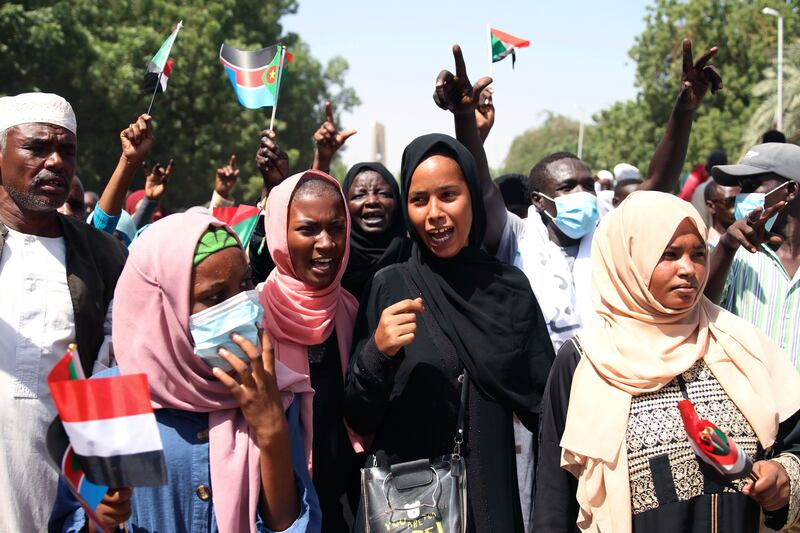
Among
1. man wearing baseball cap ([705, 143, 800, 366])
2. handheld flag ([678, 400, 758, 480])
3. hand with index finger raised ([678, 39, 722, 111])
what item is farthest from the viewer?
hand with index finger raised ([678, 39, 722, 111])

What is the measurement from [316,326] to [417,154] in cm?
77

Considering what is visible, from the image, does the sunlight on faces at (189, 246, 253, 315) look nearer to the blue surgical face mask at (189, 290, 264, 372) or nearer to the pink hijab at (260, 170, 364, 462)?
the blue surgical face mask at (189, 290, 264, 372)

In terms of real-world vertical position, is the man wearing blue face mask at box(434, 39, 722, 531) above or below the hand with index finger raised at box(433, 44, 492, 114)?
below

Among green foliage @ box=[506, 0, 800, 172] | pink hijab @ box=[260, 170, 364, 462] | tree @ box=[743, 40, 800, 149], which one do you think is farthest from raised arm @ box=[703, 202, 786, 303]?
green foliage @ box=[506, 0, 800, 172]

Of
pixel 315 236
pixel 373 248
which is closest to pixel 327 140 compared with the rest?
pixel 373 248

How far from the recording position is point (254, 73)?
18.6ft

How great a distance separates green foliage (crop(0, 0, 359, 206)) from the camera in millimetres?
19234

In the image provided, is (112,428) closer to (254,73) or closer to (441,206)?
(441,206)

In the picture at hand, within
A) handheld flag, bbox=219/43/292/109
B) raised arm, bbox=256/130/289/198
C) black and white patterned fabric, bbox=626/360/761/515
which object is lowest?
black and white patterned fabric, bbox=626/360/761/515

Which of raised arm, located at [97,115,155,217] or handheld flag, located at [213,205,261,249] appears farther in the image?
handheld flag, located at [213,205,261,249]

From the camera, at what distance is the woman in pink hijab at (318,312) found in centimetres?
335

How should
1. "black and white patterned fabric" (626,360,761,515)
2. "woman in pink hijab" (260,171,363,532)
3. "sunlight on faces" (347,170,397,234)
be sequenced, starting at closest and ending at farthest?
"black and white patterned fabric" (626,360,761,515), "woman in pink hijab" (260,171,363,532), "sunlight on faces" (347,170,397,234)

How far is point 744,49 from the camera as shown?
116 feet

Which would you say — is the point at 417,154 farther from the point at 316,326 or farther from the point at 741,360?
the point at 741,360
